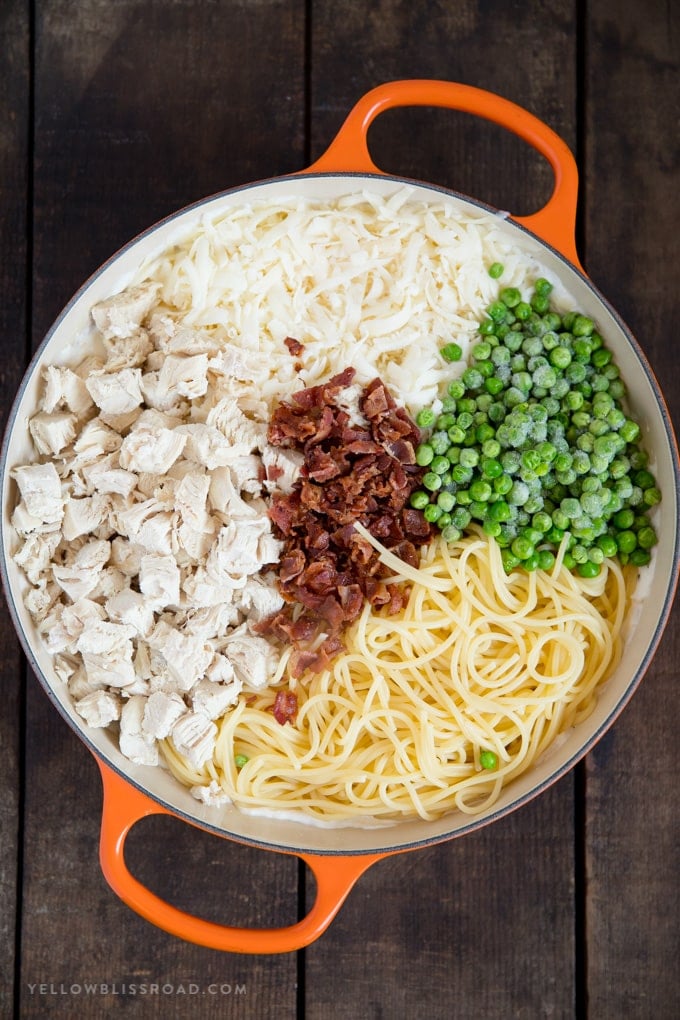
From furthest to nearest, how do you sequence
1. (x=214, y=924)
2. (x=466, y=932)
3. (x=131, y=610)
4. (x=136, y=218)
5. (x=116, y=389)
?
(x=136, y=218), (x=466, y=932), (x=116, y=389), (x=131, y=610), (x=214, y=924)

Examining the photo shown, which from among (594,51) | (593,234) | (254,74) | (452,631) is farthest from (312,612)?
(594,51)

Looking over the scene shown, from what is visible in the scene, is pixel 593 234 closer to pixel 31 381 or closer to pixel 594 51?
pixel 594 51

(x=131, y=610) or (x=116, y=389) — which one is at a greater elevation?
(x=116, y=389)

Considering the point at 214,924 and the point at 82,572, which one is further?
the point at 82,572

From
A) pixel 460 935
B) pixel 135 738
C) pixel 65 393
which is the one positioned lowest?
pixel 460 935

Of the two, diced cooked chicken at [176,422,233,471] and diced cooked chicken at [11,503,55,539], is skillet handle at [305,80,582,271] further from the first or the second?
diced cooked chicken at [11,503,55,539]

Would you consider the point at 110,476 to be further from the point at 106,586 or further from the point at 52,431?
the point at 106,586

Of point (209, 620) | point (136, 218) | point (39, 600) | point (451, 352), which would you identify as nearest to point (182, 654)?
point (209, 620)
